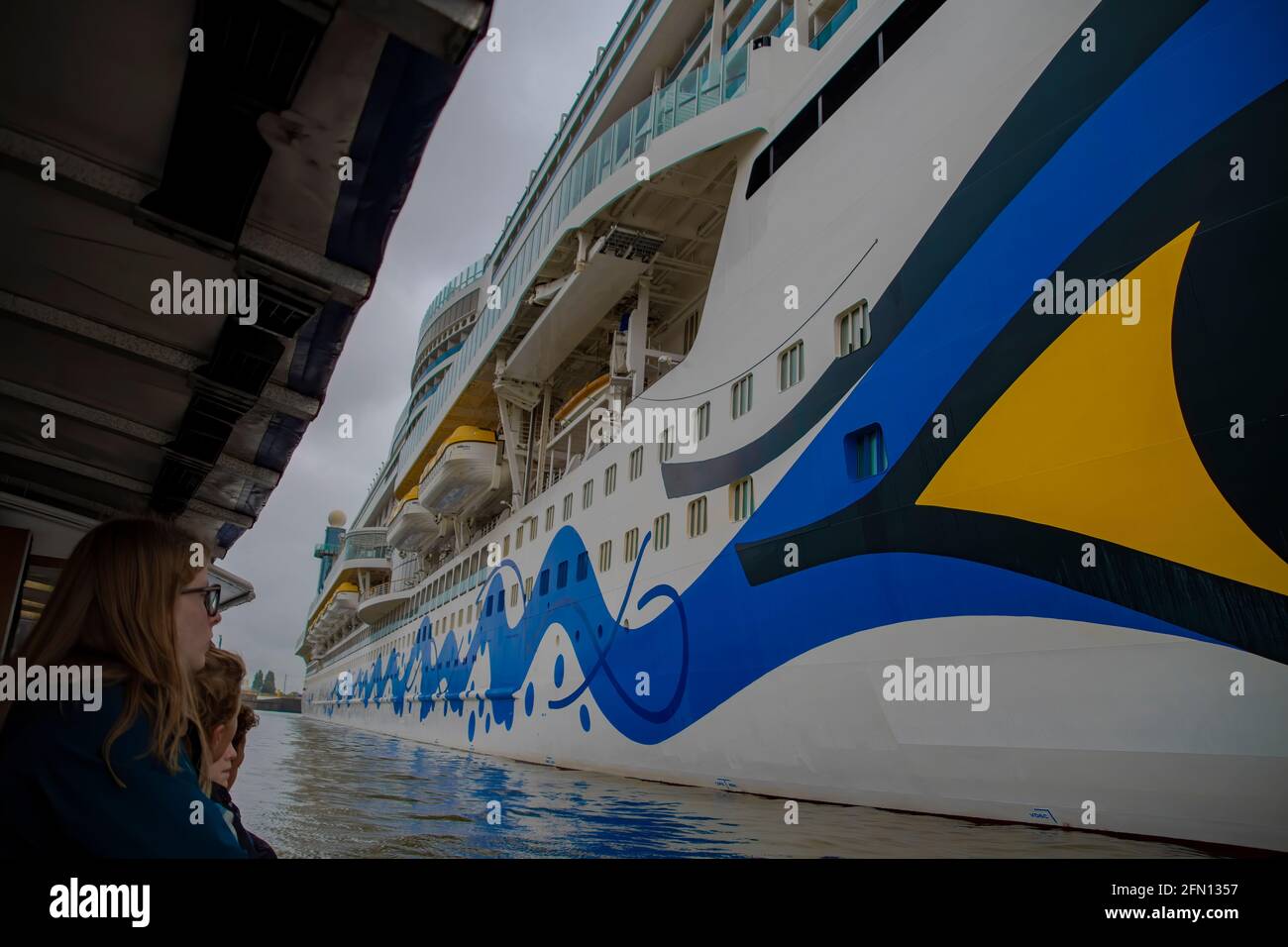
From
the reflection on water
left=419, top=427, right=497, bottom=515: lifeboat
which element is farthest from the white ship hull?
left=419, top=427, right=497, bottom=515: lifeboat

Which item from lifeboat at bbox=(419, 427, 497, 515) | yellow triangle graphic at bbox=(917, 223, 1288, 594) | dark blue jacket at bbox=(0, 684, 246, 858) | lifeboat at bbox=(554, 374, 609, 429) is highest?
lifeboat at bbox=(554, 374, 609, 429)

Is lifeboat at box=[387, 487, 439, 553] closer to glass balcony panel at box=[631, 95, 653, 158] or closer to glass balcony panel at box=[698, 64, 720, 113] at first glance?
glass balcony panel at box=[631, 95, 653, 158]

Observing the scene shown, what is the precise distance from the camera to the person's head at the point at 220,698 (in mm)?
2018

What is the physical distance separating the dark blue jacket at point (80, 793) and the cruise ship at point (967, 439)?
18.9 feet

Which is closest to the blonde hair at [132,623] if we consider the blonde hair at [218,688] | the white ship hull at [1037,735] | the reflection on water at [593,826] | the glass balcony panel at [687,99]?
the blonde hair at [218,688]

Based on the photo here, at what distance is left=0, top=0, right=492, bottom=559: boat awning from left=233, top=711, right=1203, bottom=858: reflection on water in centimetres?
268

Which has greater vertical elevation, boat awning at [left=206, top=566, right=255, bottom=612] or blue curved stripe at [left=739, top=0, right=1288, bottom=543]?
blue curved stripe at [left=739, top=0, right=1288, bottom=543]

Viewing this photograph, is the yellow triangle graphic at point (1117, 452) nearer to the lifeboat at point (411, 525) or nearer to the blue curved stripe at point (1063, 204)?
the blue curved stripe at point (1063, 204)

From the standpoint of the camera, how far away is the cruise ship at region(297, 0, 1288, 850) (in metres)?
5.36

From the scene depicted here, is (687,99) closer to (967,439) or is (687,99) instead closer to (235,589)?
(967,439)

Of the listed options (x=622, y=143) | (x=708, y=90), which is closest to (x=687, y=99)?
(x=708, y=90)

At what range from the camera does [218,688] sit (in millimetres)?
2051

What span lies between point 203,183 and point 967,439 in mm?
5879
